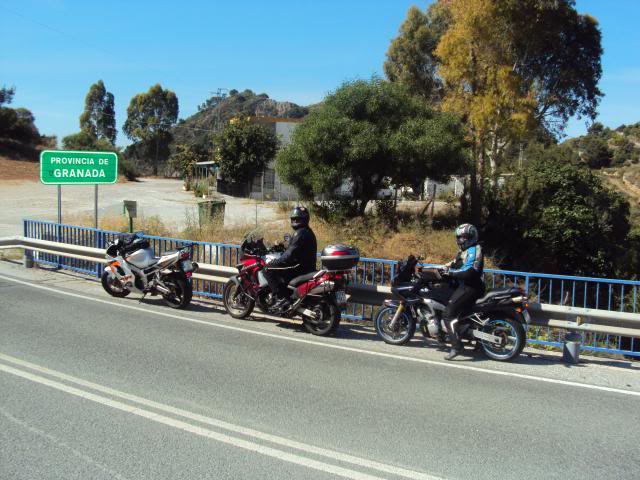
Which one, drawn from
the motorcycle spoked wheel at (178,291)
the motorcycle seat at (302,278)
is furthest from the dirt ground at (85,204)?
the motorcycle seat at (302,278)

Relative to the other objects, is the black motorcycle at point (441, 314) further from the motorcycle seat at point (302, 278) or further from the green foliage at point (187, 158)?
the green foliage at point (187, 158)

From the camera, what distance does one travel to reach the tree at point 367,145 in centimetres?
1805

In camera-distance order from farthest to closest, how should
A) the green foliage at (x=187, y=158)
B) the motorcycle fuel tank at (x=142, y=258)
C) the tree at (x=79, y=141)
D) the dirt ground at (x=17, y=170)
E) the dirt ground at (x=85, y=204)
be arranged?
the tree at (x=79, y=141) < the green foliage at (x=187, y=158) < the dirt ground at (x=17, y=170) < the dirt ground at (x=85, y=204) < the motorcycle fuel tank at (x=142, y=258)

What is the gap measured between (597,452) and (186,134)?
327 ft

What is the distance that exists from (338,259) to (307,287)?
658mm

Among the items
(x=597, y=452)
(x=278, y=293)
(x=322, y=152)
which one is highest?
(x=322, y=152)

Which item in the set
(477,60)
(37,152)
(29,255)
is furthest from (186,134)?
(29,255)

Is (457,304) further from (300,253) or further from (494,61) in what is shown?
(494,61)

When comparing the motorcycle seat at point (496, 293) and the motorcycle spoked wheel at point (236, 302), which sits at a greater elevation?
the motorcycle seat at point (496, 293)

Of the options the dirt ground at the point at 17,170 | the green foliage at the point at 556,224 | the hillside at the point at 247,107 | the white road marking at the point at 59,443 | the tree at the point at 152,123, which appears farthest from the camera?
the hillside at the point at 247,107

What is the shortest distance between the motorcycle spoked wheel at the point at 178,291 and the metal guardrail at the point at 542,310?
59 cm

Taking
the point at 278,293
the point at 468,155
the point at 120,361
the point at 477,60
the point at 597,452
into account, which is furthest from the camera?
the point at 477,60

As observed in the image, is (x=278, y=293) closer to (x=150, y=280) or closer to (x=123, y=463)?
(x=150, y=280)

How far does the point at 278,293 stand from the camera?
8.83 meters
